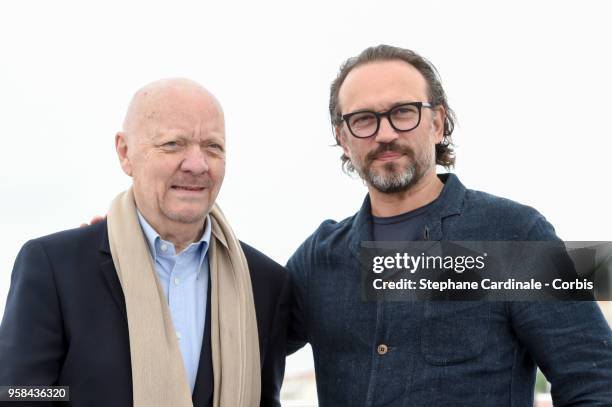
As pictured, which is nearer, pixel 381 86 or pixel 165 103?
pixel 165 103

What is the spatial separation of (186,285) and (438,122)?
1356 millimetres

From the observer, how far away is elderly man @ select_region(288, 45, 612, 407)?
2811mm

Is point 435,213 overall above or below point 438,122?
below

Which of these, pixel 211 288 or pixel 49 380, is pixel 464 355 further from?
pixel 49 380

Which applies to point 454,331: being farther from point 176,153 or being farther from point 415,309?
point 176,153

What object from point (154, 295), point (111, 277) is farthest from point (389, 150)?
point (111, 277)

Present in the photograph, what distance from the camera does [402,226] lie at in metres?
3.14

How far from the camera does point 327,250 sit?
129 inches

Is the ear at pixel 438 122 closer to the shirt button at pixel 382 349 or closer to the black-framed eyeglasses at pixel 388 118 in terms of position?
the black-framed eyeglasses at pixel 388 118

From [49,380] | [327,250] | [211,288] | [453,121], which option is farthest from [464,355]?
[49,380]

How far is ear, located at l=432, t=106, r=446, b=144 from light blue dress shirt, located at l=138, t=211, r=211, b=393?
3.69 feet

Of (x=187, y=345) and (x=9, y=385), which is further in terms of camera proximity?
(x=187, y=345)

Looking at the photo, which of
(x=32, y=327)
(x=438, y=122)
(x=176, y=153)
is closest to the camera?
(x=32, y=327)

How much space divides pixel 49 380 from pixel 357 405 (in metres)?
1.21
